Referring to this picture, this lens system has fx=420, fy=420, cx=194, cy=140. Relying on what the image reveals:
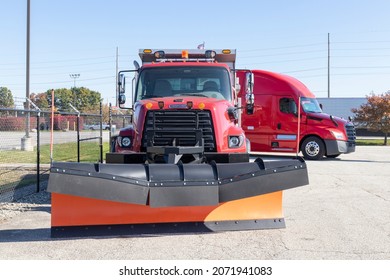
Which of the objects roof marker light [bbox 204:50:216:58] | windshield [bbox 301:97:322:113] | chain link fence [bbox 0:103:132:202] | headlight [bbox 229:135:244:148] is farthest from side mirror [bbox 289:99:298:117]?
headlight [bbox 229:135:244:148]

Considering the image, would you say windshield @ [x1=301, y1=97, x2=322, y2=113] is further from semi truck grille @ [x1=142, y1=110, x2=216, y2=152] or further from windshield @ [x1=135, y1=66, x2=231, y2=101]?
semi truck grille @ [x1=142, y1=110, x2=216, y2=152]

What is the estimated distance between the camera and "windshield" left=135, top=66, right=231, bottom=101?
7.63 m

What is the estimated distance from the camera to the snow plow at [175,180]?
5051 millimetres

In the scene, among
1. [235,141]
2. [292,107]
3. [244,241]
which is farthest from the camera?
[292,107]

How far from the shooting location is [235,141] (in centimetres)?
685

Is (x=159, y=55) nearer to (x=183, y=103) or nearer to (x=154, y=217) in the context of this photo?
(x=183, y=103)

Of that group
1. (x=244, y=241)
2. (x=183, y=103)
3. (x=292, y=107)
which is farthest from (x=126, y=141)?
(x=292, y=107)

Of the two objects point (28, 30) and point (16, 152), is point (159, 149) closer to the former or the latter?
point (16, 152)

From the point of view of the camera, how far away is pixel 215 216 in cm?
571

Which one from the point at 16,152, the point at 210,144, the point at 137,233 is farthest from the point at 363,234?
the point at 16,152

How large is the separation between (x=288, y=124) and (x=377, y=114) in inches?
757

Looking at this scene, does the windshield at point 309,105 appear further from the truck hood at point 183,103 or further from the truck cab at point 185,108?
the truck hood at point 183,103

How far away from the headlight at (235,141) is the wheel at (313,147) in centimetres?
1078

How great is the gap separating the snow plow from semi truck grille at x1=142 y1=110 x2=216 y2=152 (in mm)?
16
